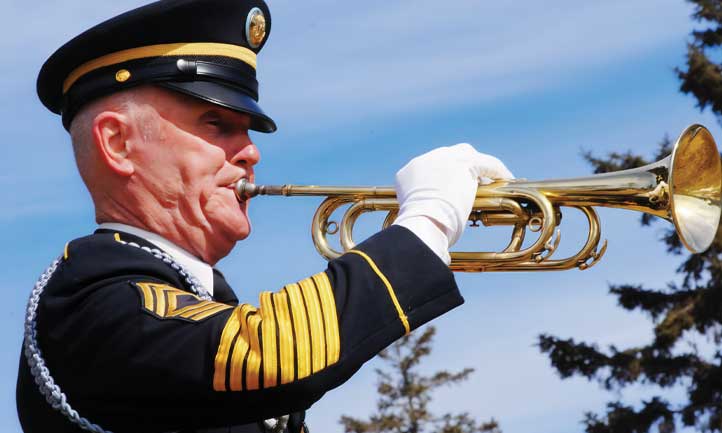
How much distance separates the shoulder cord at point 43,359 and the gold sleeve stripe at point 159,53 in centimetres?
74

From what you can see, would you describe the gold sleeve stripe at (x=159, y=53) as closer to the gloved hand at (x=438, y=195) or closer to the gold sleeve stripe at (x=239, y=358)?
the gloved hand at (x=438, y=195)

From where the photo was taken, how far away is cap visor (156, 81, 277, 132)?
4781mm

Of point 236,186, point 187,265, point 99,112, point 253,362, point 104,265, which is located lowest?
point 253,362

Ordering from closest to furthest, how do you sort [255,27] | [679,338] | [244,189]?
[244,189]
[255,27]
[679,338]

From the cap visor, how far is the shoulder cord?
0.60 metres

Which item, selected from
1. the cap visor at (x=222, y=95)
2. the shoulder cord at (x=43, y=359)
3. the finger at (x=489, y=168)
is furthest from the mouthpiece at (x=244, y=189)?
the finger at (x=489, y=168)

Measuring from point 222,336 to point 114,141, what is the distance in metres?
1.07

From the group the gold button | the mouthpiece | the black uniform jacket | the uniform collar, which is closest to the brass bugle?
the mouthpiece

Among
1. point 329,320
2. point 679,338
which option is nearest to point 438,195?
point 329,320

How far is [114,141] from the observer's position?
4.76 m

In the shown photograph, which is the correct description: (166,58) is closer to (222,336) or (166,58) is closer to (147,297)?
(147,297)

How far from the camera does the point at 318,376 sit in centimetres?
401

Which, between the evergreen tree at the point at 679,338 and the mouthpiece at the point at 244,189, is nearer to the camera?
the mouthpiece at the point at 244,189

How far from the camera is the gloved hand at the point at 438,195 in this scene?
170 inches
